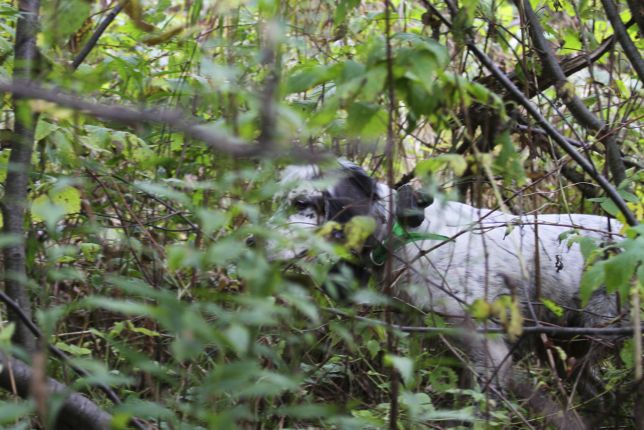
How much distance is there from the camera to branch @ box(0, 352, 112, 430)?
1.91m

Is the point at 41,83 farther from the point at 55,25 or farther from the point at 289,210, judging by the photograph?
the point at 289,210

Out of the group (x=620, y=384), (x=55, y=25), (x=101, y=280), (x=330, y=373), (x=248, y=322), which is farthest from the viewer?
(x=330, y=373)

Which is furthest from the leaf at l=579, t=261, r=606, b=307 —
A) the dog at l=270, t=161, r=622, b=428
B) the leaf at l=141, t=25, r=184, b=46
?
the leaf at l=141, t=25, r=184, b=46

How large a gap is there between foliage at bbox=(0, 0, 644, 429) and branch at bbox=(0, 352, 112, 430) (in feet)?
0.33

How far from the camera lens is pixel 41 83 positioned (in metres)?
1.96

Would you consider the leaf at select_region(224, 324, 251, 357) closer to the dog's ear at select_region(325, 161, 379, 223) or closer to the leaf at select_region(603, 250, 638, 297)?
the leaf at select_region(603, 250, 638, 297)

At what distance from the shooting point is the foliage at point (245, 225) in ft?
4.71

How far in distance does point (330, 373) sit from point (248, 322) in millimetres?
1902

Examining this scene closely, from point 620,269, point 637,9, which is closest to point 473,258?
point 637,9

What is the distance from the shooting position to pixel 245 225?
2219 millimetres

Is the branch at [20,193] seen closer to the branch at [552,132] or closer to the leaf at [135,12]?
the leaf at [135,12]

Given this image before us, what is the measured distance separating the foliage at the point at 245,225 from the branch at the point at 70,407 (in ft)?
0.33

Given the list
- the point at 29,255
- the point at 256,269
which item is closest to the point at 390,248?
the point at 256,269

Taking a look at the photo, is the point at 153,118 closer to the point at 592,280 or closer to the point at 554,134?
the point at 592,280
